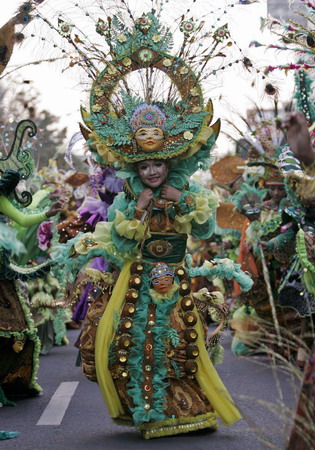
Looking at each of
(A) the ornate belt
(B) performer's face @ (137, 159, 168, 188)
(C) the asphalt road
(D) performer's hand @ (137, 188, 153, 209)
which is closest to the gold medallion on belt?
(A) the ornate belt

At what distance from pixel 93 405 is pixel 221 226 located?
5412 millimetres

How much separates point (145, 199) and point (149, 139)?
41 cm

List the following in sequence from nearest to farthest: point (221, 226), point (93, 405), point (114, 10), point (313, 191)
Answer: point (313, 191)
point (114, 10)
point (93, 405)
point (221, 226)

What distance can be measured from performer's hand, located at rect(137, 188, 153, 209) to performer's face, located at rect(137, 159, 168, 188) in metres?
0.07

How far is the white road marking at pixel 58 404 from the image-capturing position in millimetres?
7262

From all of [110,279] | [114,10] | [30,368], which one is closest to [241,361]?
[30,368]

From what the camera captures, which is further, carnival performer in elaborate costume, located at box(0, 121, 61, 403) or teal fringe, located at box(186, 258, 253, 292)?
carnival performer in elaborate costume, located at box(0, 121, 61, 403)

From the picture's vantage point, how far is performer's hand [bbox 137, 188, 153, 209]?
255 inches

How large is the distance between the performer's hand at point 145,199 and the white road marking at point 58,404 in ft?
6.07

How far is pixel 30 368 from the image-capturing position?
27.9 feet

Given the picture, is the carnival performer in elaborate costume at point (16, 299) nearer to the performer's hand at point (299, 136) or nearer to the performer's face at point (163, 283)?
the performer's face at point (163, 283)

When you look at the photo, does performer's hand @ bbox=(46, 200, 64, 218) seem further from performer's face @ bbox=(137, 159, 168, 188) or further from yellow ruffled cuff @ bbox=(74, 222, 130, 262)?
performer's face @ bbox=(137, 159, 168, 188)

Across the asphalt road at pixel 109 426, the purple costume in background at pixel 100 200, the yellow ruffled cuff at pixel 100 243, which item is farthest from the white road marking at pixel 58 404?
the yellow ruffled cuff at pixel 100 243

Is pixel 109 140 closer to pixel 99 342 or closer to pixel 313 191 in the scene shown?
pixel 99 342
